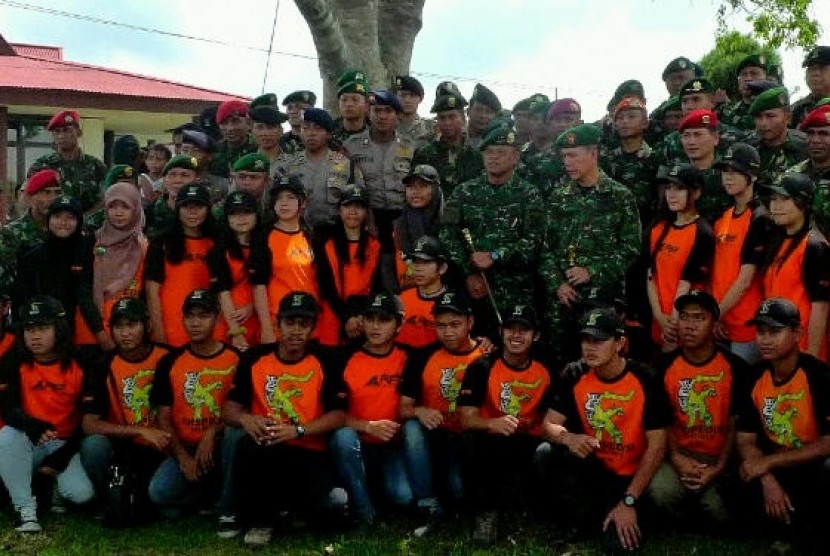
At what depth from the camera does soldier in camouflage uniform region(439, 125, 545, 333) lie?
6789mm

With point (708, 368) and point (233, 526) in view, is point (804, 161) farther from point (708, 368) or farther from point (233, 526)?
point (233, 526)

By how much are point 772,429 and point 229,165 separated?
5.05 m

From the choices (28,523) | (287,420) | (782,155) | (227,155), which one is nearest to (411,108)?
(227,155)

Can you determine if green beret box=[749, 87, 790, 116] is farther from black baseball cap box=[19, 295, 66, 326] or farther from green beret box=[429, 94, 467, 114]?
black baseball cap box=[19, 295, 66, 326]

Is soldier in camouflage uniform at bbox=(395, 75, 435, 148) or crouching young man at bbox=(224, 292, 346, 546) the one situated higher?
soldier in camouflage uniform at bbox=(395, 75, 435, 148)

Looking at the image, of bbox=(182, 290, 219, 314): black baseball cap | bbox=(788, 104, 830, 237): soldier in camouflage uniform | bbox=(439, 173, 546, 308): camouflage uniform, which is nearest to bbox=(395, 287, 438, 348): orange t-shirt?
bbox=(439, 173, 546, 308): camouflage uniform

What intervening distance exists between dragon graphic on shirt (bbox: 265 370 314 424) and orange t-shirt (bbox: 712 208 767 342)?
2686 mm

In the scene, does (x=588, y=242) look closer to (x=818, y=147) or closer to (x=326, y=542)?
(x=818, y=147)

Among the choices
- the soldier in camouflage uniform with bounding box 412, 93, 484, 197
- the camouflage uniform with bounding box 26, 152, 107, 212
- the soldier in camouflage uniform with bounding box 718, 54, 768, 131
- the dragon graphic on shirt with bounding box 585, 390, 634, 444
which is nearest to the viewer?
the dragon graphic on shirt with bounding box 585, 390, 634, 444

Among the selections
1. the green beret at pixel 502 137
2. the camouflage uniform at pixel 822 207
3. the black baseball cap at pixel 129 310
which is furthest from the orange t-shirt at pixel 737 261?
the black baseball cap at pixel 129 310

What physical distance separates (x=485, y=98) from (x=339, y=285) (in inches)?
97.7

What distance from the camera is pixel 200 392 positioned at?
6.32 meters

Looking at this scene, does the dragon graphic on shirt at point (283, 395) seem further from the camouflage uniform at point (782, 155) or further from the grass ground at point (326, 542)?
the camouflage uniform at point (782, 155)

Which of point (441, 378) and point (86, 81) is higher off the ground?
point (86, 81)
